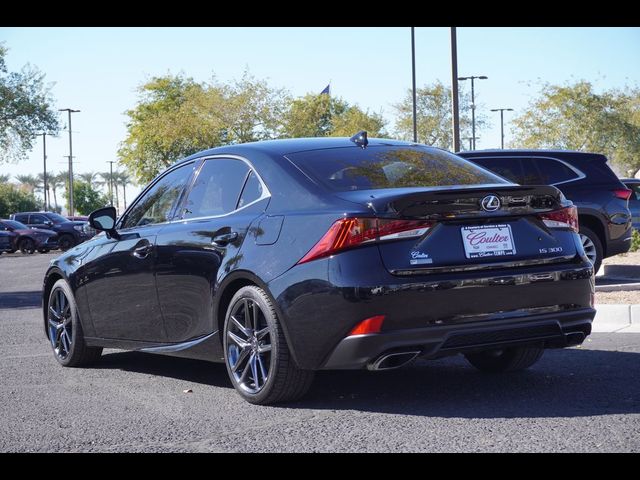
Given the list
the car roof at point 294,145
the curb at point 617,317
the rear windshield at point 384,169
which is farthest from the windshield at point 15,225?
the rear windshield at point 384,169

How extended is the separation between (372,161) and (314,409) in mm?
1540

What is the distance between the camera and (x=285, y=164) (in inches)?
234

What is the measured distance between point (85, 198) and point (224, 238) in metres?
117

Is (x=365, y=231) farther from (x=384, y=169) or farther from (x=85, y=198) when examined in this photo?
(x=85, y=198)

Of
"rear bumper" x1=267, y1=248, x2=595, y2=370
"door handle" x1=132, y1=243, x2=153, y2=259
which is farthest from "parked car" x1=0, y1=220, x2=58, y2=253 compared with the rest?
"rear bumper" x1=267, y1=248, x2=595, y2=370

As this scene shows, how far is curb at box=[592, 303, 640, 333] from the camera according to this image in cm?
932

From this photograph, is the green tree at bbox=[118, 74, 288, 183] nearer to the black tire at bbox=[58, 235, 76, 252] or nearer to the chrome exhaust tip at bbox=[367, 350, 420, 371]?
the black tire at bbox=[58, 235, 76, 252]

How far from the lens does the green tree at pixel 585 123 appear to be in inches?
2623

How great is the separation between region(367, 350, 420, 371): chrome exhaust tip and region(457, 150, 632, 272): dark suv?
25.9ft

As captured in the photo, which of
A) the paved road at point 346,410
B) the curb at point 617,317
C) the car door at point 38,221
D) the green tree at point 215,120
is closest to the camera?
the paved road at point 346,410

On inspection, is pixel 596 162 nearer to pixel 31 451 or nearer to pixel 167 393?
pixel 167 393

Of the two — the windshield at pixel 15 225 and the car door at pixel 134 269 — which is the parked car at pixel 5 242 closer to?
the windshield at pixel 15 225

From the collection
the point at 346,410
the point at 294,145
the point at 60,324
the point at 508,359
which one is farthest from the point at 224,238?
the point at 60,324

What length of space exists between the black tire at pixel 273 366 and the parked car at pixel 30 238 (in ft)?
126
